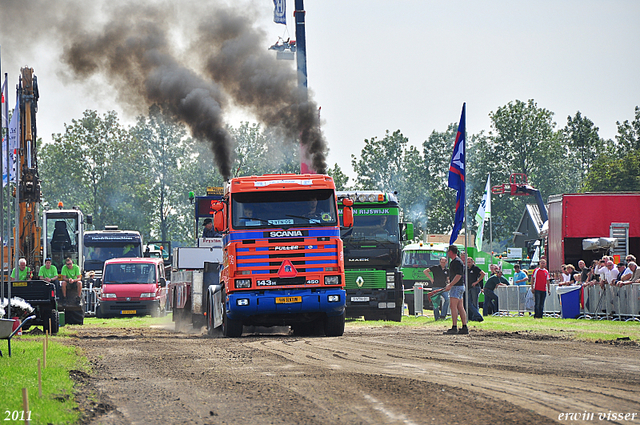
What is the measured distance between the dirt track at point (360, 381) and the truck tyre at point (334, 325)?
1.69 m

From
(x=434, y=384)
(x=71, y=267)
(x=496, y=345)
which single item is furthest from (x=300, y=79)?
(x=434, y=384)

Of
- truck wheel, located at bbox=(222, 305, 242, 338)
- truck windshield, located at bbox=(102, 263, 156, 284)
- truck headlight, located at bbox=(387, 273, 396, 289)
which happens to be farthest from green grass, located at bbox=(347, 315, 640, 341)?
truck windshield, located at bbox=(102, 263, 156, 284)

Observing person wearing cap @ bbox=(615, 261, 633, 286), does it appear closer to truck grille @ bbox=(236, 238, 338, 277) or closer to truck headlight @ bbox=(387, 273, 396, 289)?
truck headlight @ bbox=(387, 273, 396, 289)

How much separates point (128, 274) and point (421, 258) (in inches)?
464

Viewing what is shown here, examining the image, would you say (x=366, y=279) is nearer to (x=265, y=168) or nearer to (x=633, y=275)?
(x=633, y=275)

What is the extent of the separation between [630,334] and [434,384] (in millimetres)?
10184

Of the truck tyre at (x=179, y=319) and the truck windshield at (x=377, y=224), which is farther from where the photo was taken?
the truck windshield at (x=377, y=224)

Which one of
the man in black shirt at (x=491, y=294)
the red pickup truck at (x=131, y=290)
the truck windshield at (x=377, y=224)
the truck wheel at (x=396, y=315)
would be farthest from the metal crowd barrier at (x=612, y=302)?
the red pickup truck at (x=131, y=290)

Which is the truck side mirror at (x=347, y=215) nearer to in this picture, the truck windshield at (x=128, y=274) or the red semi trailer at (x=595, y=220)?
the red semi trailer at (x=595, y=220)

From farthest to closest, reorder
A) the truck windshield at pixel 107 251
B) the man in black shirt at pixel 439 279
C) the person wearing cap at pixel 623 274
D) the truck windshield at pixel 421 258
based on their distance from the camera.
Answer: the truck windshield at pixel 107 251 < the truck windshield at pixel 421 258 < the man in black shirt at pixel 439 279 < the person wearing cap at pixel 623 274

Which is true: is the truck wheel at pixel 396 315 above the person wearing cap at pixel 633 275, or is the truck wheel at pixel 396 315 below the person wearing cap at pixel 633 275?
below

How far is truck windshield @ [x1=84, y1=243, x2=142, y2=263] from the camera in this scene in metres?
41.8

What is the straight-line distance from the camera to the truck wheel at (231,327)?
1936 cm

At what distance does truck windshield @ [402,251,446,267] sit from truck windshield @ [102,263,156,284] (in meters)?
10.4
